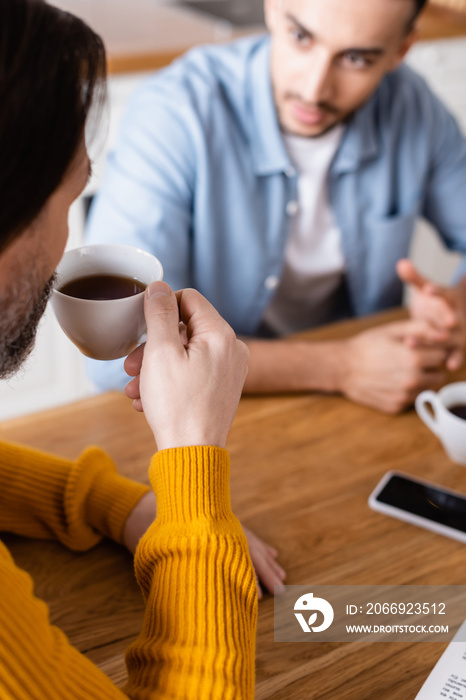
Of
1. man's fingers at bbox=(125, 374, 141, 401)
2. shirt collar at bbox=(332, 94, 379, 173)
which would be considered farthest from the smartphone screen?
→ shirt collar at bbox=(332, 94, 379, 173)

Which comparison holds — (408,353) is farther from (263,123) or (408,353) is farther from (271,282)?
(263,123)

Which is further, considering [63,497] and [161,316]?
[63,497]

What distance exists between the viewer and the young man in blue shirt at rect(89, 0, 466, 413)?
4.06 feet

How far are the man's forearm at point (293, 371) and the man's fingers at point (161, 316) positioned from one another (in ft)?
1.47

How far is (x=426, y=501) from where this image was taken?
3.05 feet

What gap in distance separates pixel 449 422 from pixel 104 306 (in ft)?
1.75

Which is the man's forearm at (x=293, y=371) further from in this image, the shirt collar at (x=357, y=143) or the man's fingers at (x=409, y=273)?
the shirt collar at (x=357, y=143)

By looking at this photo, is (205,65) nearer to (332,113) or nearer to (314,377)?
(332,113)

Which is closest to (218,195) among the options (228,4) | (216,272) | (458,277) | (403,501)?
(216,272)

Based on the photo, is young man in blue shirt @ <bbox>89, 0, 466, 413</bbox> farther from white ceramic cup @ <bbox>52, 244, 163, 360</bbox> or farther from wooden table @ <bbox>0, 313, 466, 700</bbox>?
white ceramic cup @ <bbox>52, 244, 163, 360</bbox>

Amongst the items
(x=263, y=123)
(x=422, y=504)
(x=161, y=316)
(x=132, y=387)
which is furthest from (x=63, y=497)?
(x=263, y=123)

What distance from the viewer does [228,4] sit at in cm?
271

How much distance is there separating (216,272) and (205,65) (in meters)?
0.42

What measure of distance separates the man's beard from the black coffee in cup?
0.08 metres
